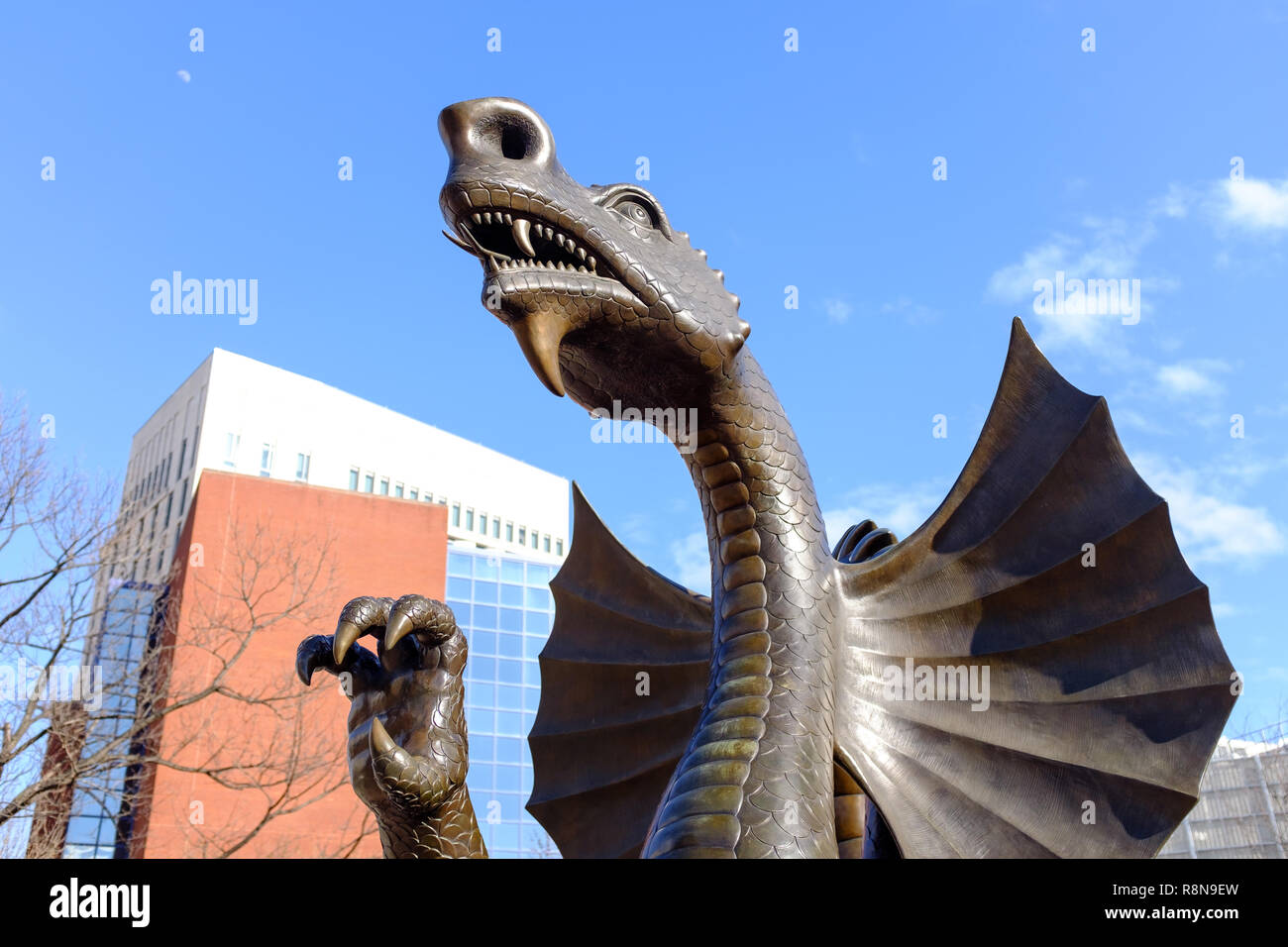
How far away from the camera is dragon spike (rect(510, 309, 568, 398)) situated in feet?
8.50

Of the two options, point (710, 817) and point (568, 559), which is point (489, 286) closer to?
point (710, 817)

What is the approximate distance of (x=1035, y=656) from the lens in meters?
3.37

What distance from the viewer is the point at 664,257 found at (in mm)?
2943

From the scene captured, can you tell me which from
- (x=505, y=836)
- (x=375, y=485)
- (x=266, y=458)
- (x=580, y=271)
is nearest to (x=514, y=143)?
(x=580, y=271)

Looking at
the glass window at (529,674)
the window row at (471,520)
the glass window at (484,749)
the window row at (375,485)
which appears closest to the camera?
the glass window at (484,749)

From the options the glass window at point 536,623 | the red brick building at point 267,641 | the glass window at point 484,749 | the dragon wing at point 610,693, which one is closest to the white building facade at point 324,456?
the glass window at point 536,623

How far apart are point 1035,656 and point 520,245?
2032 mm

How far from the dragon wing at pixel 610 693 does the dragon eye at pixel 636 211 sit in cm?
157

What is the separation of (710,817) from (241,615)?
1927 cm

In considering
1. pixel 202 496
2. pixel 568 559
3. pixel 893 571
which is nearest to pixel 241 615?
pixel 202 496

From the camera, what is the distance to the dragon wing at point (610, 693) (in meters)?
3.91

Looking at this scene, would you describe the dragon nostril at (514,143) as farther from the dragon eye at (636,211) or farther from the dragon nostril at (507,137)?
the dragon eye at (636,211)
